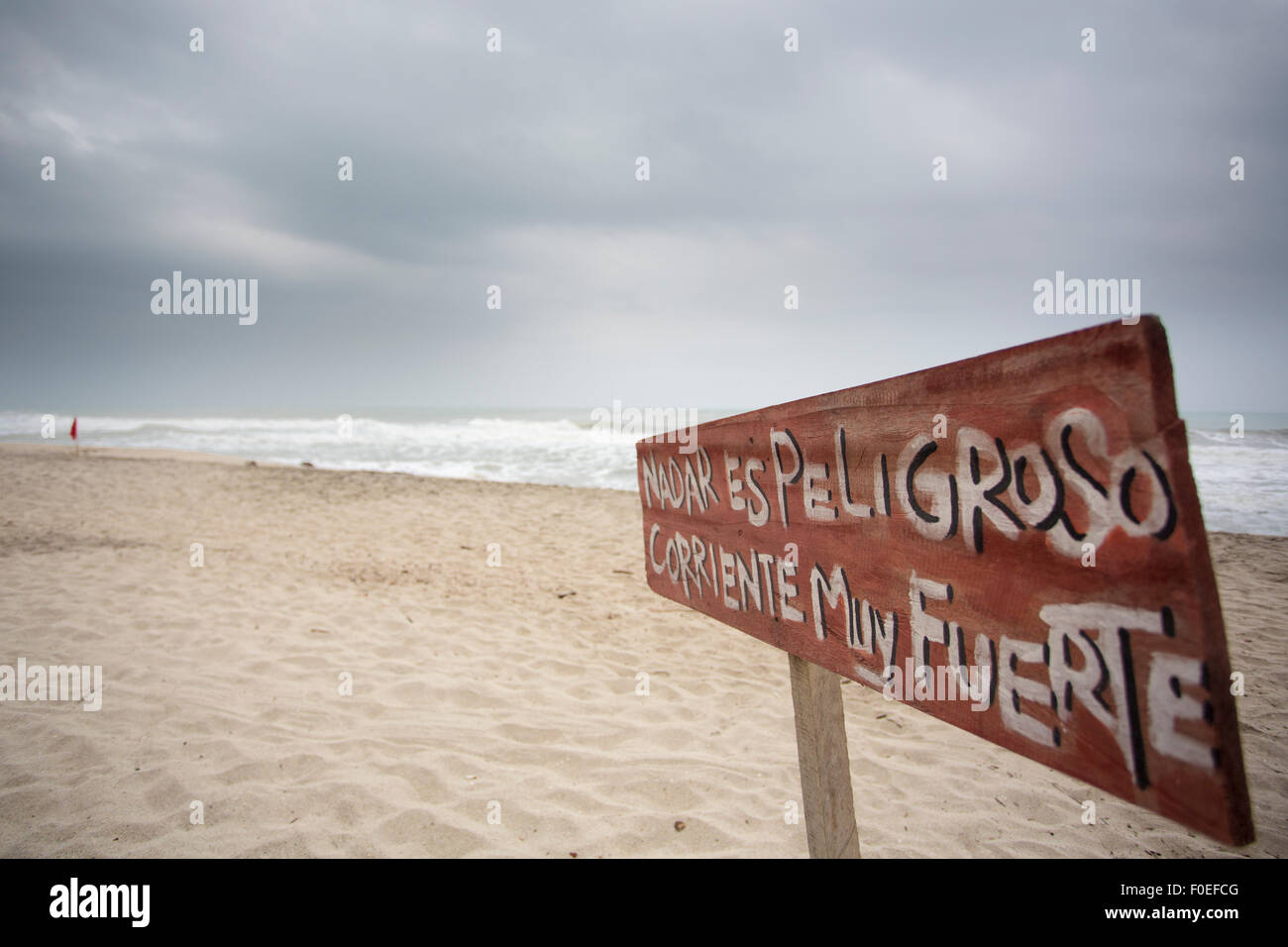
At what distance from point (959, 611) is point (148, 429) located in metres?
40.9

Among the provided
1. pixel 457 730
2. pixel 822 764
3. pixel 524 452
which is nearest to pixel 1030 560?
pixel 822 764

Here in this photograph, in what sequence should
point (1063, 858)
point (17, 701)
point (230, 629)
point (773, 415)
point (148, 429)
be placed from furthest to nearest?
1. point (148, 429)
2. point (230, 629)
3. point (17, 701)
4. point (1063, 858)
5. point (773, 415)

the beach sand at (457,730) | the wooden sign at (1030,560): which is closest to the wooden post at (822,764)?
the wooden sign at (1030,560)

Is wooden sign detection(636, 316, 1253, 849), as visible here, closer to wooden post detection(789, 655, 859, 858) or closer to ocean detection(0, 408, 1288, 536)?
wooden post detection(789, 655, 859, 858)

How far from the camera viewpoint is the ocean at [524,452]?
1064cm

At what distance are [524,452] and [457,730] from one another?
60.4ft

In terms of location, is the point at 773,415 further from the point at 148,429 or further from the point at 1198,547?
the point at 148,429

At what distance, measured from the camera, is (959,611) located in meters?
1.03

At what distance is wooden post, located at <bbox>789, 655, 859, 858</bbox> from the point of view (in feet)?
5.32

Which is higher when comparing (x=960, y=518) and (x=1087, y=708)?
(x=960, y=518)

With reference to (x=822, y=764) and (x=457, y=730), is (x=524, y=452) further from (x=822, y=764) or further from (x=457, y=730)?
(x=822, y=764)

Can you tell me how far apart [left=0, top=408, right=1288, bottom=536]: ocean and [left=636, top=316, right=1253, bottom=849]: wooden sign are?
5.58m

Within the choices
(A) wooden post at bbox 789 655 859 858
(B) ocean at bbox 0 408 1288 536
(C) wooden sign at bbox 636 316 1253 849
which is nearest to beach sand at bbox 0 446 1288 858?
(A) wooden post at bbox 789 655 859 858
